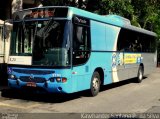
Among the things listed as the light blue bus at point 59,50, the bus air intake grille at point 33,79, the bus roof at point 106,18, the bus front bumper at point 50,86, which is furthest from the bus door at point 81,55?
the bus air intake grille at point 33,79

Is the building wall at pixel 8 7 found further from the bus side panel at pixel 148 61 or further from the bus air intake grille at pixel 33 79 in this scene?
the bus air intake grille at pixel 33 79

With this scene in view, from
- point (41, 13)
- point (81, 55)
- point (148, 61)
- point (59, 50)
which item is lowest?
point (148, 61)

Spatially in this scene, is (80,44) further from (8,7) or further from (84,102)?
(8,7)

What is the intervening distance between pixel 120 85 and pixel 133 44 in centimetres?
196

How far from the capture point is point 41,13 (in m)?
11.9

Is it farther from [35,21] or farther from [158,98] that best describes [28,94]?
[158,98]

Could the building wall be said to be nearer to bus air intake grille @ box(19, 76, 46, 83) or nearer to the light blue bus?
the light blue bus

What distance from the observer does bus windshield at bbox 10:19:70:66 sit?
36.6 ft

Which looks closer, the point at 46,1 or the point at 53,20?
the point at 53,20

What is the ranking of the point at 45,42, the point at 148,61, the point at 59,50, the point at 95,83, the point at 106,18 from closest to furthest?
1. the point at 59,50
2. the point at 45,42
3. the point at 95,83
4. the point at 106,18
5. the point at 148,61

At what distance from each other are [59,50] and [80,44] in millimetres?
1063

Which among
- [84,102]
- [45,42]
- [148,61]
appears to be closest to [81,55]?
[45,42]

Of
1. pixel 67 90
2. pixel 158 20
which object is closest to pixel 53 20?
pixel 67 90

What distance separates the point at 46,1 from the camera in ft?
61.6
